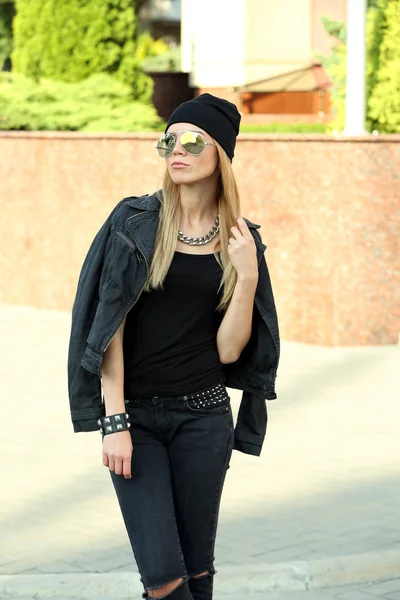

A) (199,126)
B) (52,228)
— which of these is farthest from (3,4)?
(199,126)

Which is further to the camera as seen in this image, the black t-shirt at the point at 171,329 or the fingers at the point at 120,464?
the black t-shirt at the point at 171,329

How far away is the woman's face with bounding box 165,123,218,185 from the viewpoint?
395cm

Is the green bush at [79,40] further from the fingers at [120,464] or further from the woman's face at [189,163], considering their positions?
the fingers at [120,464]

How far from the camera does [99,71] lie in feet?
62.4

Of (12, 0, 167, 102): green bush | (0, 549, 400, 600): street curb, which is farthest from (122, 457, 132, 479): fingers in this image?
(12, 0, 167, 102): green bush

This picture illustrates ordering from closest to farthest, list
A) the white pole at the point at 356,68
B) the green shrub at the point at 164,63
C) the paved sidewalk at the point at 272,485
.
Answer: the paved sidewalk at the point at 272,485 → the white pole at the point at 356,68 → the green shrub at the point at 164,63

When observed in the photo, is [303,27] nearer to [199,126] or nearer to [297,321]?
[297,321]

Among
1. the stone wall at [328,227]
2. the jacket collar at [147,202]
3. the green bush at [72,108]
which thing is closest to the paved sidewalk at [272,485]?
the stone wall at [328,227]

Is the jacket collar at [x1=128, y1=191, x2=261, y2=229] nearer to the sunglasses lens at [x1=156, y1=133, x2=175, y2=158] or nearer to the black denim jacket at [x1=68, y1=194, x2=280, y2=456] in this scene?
the black denim jacket at [x1=68, y1=194, x2=280, y2=456]

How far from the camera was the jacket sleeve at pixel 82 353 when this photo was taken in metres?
3.93

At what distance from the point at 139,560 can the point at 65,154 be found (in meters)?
9.90

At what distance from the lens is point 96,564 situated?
561 cm

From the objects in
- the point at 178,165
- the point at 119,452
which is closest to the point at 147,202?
the point at 178,165

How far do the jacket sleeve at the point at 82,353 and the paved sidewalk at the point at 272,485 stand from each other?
1.71 metres
